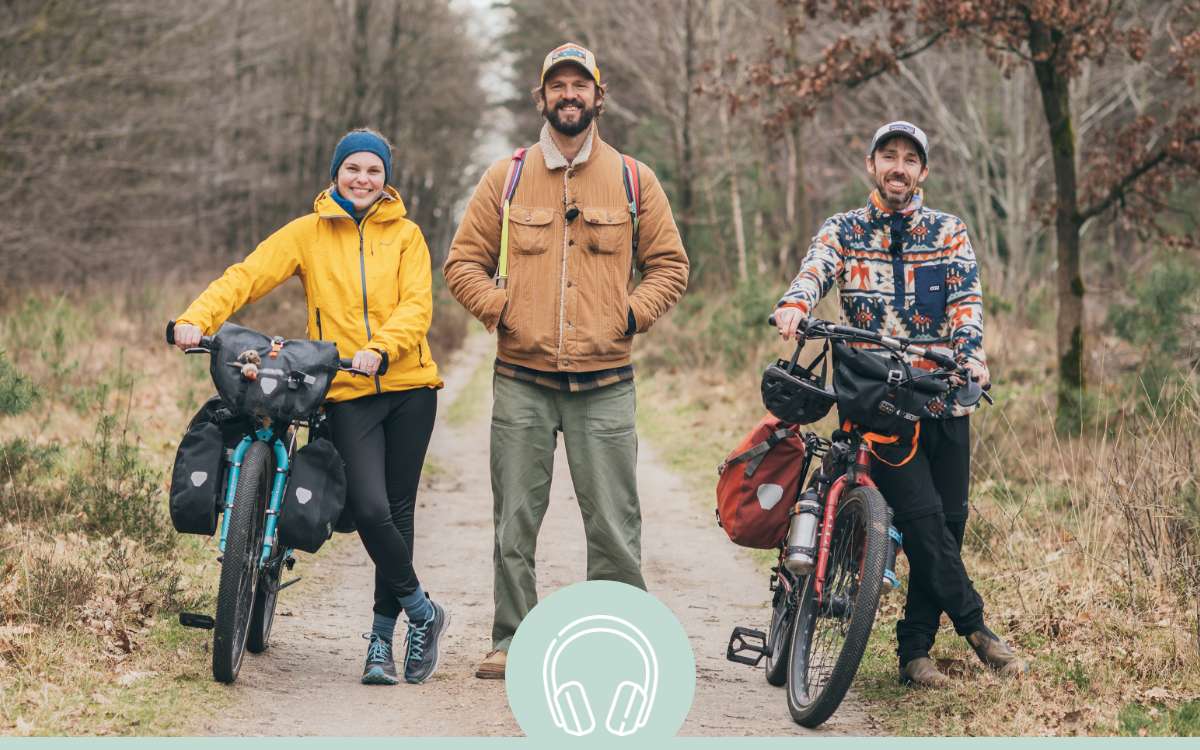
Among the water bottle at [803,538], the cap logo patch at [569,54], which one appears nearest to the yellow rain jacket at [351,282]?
the cap logo patch at [569,54]

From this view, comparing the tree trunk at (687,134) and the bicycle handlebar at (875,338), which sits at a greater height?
the tree trunk at (687,134)

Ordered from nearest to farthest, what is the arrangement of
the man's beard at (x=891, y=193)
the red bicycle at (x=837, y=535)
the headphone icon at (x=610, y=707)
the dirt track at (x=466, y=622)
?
the headphone icon at (x=610, y=707), the red bicycle at (x=837, y=535), the dirt track at (x=466, y=622), the man's beard at (x=891, y=193)

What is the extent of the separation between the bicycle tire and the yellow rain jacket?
1676 mm

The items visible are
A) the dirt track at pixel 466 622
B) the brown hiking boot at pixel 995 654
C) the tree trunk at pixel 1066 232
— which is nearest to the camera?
the dirt track at pixel 466 622

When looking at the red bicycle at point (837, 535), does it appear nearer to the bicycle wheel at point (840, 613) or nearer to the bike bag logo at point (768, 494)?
the bicycle wheel at point (840, 613)

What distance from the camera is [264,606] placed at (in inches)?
225

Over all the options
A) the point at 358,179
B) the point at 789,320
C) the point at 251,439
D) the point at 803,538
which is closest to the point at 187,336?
the point at 251,439

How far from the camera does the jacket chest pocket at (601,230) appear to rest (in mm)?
5461

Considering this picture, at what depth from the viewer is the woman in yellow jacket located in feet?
17.7

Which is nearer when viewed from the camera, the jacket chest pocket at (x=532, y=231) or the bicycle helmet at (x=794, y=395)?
the bicycle helmet at (x=794, y=395)

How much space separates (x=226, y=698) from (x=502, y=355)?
67.0 inches

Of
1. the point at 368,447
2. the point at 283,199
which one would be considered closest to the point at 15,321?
the point at 368,447

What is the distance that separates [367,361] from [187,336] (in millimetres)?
663

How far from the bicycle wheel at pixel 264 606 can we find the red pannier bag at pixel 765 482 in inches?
72.8
